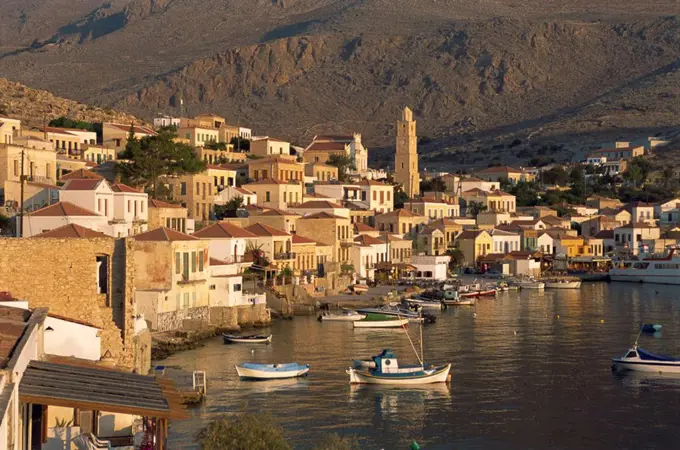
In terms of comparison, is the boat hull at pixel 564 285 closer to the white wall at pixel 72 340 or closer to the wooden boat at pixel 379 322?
the wooden boat at pixel 379 322

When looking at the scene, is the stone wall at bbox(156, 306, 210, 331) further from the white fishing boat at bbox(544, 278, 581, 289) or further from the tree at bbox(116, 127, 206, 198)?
the white fishing boat at bbox(544, 278, 581, 289)

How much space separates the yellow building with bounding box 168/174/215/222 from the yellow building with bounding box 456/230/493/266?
24.2 metres

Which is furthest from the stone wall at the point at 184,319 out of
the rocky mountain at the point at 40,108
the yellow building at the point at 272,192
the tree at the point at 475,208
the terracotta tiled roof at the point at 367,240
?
the tree at the point at 475,208

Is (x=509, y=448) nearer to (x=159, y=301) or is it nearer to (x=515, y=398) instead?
(x=515, y=398)

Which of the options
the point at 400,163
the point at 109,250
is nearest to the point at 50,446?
the point at 109,250

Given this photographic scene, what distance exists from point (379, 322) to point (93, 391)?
132 ft

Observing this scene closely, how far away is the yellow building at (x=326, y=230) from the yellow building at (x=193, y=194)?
589cm

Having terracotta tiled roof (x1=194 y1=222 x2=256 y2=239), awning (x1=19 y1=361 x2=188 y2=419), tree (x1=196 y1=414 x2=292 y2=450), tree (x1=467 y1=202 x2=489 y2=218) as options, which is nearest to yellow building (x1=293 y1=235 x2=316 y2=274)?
terracotta tiled roof (x1=194 y1=222 x2=256 y2=239)

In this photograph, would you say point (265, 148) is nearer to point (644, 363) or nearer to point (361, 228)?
point (361, 228)

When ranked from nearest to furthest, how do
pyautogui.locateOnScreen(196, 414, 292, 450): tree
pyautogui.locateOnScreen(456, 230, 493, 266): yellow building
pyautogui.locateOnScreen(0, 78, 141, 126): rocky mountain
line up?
pyautogui.locateOnScreen(196, 414, 292, 450): tree → pyautogui.locateOnScreen(456, 230, 493, 266): yellow building → pyautogui.locateOnScreen(0, 78, 141, 126): rocky mountain

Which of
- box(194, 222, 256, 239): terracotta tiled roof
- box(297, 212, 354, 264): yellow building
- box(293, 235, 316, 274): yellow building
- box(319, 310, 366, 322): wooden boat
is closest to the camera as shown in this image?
box(319, 310, 366, 322): wooden boat

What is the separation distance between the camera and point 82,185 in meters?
56.7

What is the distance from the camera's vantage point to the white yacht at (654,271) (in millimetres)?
95000

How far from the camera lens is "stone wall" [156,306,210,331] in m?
48.2
